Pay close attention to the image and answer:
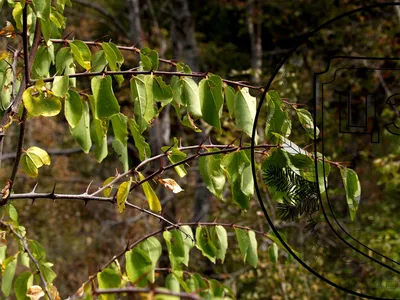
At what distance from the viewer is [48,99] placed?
1364 millimetres

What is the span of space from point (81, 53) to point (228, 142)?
2.97 meters

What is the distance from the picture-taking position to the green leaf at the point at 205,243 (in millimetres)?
1632

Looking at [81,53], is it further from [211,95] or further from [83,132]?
[211,95]

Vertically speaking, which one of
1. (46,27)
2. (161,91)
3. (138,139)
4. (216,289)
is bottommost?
(216,289)

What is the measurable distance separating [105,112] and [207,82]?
22 cm

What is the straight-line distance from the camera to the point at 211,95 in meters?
1.50

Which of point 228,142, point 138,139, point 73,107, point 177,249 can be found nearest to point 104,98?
point 73,107

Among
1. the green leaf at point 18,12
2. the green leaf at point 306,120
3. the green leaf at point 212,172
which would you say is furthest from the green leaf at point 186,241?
the green leaf at point 18,12

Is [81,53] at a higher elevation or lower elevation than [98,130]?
higher

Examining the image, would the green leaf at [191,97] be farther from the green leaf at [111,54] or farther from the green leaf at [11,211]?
the green leaf at [11,211]

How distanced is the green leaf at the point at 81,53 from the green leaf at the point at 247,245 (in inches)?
19.8

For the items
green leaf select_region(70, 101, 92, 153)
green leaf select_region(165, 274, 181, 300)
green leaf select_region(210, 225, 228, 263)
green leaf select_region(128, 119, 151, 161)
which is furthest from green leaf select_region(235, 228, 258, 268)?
green leaf select_region(70, 101, 92, 153)

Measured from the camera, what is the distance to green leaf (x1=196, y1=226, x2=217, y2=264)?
1.63 m

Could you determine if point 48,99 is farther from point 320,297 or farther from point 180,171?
point 320,297
